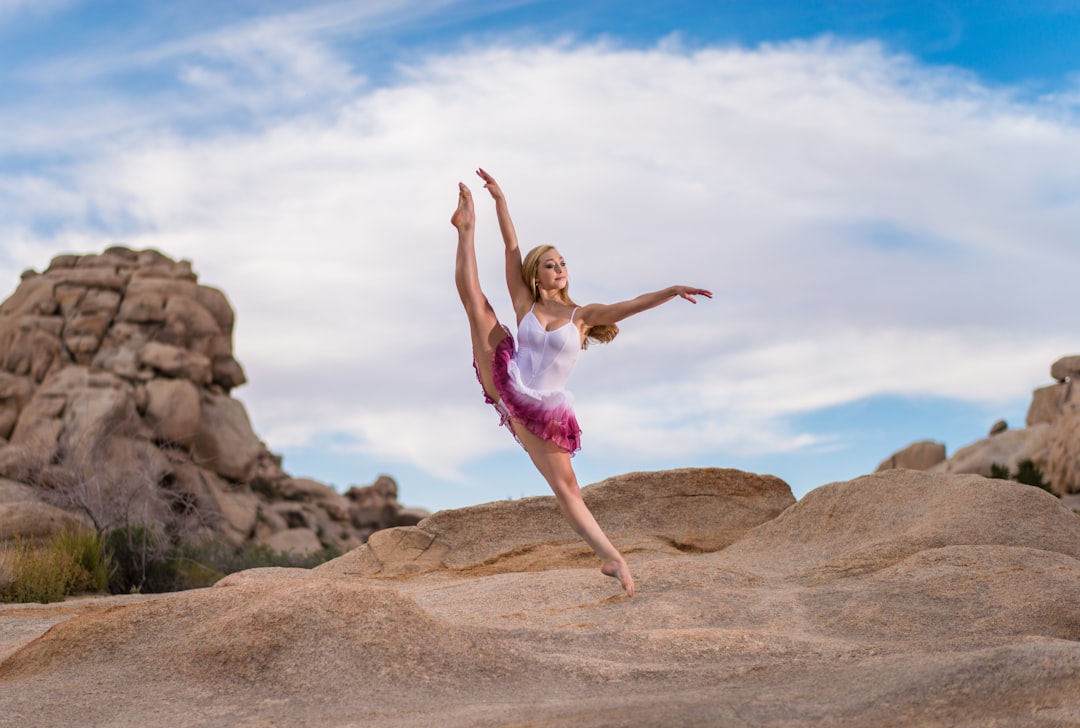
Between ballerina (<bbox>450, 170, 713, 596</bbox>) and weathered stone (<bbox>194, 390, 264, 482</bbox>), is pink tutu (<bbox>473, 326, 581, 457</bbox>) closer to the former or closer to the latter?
ballerina (<bbox>450, 170, 713, 596</bbox>)

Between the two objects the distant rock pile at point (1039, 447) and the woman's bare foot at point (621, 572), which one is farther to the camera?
the distant rock pile at point (1039, 447)

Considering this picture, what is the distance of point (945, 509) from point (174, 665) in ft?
22.2

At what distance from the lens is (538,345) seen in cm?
685

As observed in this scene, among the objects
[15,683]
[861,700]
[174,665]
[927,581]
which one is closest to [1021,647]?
[861,700]

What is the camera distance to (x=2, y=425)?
2606cm

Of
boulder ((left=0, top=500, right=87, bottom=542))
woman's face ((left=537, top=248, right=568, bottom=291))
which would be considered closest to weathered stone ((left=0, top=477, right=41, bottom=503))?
boulder ((left=0, top=500, right=87, bottom=542))

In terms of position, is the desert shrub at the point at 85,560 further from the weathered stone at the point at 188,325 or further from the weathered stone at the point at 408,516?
the weathered stone at the point at 408,516

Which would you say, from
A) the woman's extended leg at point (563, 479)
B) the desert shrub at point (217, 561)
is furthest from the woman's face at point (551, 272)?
the desert shrub at point (217, 561)

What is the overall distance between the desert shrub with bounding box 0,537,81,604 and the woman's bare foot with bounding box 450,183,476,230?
757cm

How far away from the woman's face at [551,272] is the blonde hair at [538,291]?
0.08ft

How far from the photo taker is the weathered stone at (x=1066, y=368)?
33.0 metres

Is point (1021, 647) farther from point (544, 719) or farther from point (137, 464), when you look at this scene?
point (137, 464)

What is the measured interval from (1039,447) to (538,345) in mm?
27080

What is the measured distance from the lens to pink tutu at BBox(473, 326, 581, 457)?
22.4 feet
